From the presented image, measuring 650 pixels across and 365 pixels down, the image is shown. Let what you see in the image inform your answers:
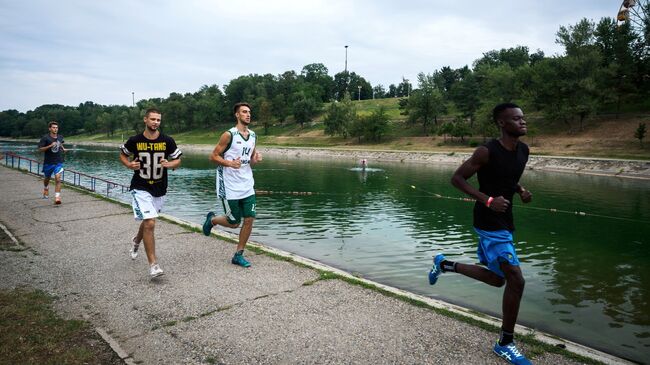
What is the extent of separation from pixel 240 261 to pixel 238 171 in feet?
5.77

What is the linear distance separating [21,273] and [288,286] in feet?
15.5

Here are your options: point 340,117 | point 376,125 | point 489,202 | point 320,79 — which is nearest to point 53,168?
point 489,202

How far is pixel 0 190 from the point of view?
18.6 metres

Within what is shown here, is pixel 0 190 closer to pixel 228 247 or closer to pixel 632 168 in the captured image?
pixel 228 247

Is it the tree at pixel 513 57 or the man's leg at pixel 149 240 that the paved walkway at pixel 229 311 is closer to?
the man's leg at pixel 149 240

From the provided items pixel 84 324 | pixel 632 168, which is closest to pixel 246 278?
pixel 84 324

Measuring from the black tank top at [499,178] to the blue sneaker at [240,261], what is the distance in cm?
464

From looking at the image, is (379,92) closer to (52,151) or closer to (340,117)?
(340,117)

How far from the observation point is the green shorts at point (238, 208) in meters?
8.17

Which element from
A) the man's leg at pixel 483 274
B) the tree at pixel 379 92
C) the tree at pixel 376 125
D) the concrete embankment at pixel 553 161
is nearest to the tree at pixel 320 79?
the tree at pixel 379 92

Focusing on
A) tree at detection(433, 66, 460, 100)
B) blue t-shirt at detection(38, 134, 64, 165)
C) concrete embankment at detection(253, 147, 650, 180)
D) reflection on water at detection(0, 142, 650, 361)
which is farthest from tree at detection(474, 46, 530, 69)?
blue t-shirt at detection(38, 134, 64, 165)

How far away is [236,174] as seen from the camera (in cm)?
805

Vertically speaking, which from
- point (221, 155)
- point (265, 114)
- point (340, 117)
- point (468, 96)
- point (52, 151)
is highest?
point (468, 96)

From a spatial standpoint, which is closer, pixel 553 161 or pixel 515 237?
pixel 515 237
